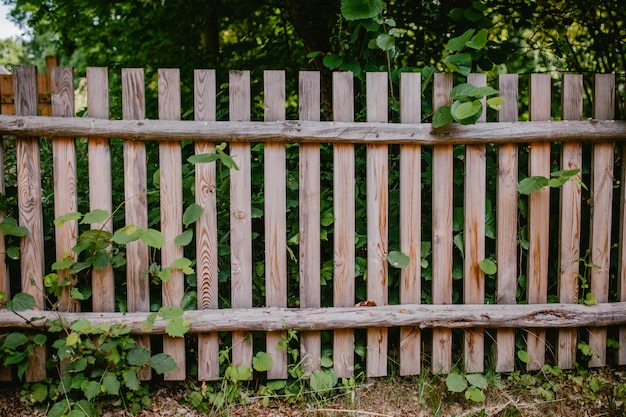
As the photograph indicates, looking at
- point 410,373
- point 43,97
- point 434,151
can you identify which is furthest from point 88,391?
point 43,97

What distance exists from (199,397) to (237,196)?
3.32 ft

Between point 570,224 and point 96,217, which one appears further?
point 570,224

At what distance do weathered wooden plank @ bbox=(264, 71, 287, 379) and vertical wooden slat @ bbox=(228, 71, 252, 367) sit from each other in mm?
92

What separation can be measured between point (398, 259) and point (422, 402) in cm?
73

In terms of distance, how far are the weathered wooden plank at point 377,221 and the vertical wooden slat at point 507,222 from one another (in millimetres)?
602

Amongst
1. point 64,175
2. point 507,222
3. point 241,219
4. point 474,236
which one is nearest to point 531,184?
point 507,222

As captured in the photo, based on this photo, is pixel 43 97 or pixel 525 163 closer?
pixel 525 163

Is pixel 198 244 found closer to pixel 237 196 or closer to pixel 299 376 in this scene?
pixel 237 196

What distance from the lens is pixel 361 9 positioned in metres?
2.57

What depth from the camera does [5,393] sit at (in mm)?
2543

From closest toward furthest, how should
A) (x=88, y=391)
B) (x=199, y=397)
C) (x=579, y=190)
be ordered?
(x=88, y=391)
(x=199, y=397)
(x=579, y=190)

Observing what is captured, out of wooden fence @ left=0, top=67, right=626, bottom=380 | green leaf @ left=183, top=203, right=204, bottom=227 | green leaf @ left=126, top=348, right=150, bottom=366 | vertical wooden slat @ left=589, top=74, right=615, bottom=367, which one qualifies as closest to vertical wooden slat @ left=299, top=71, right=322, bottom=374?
wooden fence @ left=0, top=67, right=626, bottom=380

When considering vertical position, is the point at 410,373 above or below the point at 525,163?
below

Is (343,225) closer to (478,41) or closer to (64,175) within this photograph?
(478,41)
